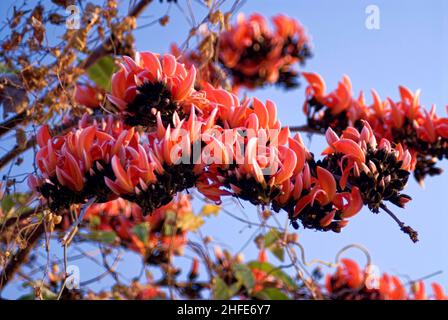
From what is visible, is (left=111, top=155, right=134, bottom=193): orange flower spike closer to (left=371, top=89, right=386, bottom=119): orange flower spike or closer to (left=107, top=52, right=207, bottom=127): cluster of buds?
(left=107, top=52, right=207, bottom=127): cluster of buds

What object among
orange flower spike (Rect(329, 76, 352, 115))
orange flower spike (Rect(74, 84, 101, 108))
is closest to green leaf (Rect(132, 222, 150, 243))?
orange flower spike (Rect(74, 84, 101, 108))

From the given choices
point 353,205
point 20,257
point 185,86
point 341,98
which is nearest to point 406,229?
point 353,205

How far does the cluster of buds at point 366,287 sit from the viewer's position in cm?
226

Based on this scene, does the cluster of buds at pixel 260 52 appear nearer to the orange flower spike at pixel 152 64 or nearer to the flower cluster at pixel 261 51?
the flower cluster at pixel 261 51

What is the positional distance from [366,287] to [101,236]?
0.82 meters

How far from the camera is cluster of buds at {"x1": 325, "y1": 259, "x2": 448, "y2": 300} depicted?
226cm

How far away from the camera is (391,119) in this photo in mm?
2068

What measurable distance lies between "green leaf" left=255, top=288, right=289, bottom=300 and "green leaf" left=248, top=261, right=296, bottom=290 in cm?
4

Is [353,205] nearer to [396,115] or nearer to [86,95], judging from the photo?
[396,115]

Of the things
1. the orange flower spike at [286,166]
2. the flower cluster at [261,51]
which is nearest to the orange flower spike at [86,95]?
the flower cluster at [261,51]

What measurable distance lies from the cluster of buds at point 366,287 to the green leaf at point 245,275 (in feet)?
0.76
